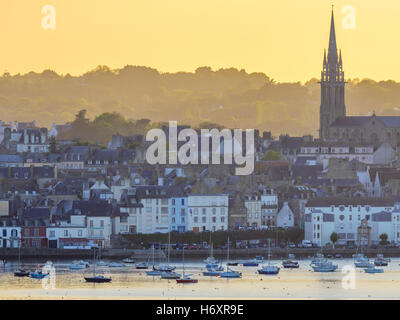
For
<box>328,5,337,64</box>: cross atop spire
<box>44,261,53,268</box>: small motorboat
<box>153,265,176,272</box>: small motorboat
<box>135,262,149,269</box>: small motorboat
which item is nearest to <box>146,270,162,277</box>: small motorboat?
<box>153,265,176,272</box>: small motorboat

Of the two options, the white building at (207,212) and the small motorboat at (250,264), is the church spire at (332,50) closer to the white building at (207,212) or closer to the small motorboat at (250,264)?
the white building at (207,212)

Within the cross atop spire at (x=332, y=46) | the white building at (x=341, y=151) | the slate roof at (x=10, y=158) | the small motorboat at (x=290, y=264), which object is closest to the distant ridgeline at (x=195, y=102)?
the cross atop spire at (x=332, y=46)

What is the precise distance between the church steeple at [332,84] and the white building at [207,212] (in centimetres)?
4693

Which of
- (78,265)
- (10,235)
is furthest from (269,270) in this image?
(10,235)

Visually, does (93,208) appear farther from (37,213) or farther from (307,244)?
(307,244)

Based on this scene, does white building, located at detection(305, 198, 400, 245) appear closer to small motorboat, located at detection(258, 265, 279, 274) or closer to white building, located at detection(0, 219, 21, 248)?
small motorboat, located at detection(258, 265, 279, 274)

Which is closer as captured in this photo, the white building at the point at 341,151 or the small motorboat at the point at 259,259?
the small motorboat at the point at 259,259

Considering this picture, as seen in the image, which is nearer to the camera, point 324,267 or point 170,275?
point 170,275

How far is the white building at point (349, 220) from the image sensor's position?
60531 millimetres

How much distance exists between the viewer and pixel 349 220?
61281mm

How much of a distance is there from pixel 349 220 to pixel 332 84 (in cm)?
4920

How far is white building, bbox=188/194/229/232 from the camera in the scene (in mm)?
60906

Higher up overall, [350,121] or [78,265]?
[350,121]
